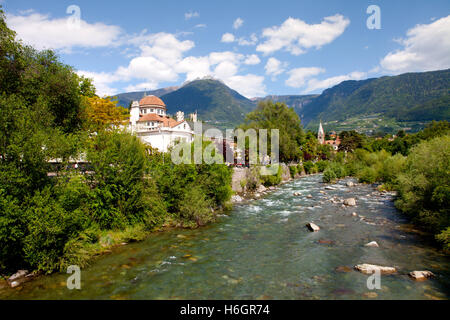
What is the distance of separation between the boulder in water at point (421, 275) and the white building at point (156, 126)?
99.2 feet

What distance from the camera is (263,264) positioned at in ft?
39.4

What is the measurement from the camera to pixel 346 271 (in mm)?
10930

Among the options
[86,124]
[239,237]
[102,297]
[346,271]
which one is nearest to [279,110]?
[86,124]

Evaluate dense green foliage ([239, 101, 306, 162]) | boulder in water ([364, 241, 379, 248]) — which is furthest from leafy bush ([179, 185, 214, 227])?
dense green foliage ([239, 101, 306, 162])

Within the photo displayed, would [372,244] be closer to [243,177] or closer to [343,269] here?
[343,269]

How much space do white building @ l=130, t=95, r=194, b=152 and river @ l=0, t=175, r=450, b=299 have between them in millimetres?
23071

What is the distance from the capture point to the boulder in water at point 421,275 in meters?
10.0

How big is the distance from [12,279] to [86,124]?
21.3m

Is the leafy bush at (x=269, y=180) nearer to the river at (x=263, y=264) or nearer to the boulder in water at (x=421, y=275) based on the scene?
the river at (x=263, y=264)

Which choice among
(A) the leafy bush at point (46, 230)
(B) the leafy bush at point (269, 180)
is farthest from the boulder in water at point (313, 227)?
(B) the leafy bush at point (269, 180)

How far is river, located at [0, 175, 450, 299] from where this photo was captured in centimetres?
936

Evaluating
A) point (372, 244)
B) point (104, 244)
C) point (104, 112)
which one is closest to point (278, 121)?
point (104, 112)
